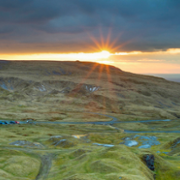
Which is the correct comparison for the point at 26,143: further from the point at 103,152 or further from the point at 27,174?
the point at 103,152

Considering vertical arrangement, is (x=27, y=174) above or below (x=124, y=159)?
below

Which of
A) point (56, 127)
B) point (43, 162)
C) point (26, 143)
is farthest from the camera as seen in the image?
point (56, 127)

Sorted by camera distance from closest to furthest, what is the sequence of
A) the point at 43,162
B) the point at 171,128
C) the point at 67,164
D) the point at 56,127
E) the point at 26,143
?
1. the point at 67,164
2. the point at 43,162
3. the point at 26,143
4. the point at 56,127
5. the point at 171,128

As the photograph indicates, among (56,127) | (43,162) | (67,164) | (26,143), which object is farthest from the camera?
(56,127)

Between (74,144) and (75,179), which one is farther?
(74,144)

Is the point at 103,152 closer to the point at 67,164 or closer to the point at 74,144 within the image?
the point at 67,164

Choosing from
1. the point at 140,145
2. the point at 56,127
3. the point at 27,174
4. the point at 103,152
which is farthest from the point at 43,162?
the point at 56,127

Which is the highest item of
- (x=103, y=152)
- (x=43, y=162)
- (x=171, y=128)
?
(x=103, y=152)

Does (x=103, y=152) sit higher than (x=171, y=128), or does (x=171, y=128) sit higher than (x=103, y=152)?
(x=103, y=152)

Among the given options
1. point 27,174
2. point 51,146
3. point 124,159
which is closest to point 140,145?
point 51,146
